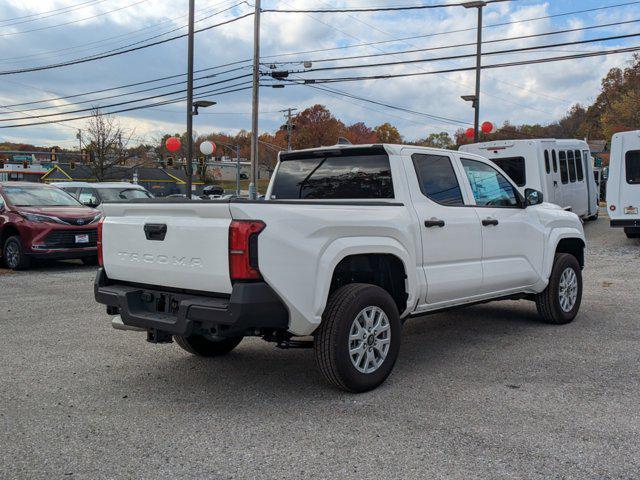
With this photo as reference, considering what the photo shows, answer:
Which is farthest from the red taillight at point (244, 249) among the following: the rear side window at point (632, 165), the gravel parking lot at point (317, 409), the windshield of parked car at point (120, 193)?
the rear side window at point (632, 165)

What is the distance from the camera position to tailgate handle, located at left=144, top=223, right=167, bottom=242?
14.5ft

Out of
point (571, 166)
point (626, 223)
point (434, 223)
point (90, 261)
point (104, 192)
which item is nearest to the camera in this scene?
point (434, 223)

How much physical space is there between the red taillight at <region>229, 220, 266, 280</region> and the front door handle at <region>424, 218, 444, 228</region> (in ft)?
5.63

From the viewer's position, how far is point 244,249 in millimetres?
3982

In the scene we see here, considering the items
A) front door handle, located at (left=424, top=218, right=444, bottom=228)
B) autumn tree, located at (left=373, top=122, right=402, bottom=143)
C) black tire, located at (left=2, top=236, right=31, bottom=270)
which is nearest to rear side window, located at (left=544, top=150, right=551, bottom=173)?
front door handle, located at (left=424, top=218, right=444, bottom=228)

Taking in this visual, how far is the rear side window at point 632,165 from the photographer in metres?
15.3

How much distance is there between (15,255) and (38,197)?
145 centimetres

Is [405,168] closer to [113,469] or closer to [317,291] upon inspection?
[317,291]

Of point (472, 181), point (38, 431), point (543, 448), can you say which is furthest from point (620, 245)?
point (38, 431)

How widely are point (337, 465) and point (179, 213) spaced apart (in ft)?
6.73

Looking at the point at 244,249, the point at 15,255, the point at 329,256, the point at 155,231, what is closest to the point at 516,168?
the point at 15,255

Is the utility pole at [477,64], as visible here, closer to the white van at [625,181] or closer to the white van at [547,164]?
the white van at [547,164]

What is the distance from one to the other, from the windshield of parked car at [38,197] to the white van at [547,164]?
36.1 ft

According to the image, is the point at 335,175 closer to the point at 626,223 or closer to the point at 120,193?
the point at 120,193
